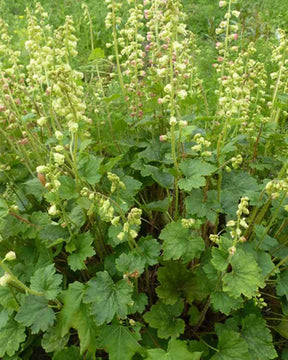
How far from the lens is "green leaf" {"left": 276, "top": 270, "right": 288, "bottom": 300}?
7.12 feet

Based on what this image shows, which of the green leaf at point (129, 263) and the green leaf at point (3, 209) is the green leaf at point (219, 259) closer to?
the green leaf at point (129, 263)

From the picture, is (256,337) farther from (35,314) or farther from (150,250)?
(35,314)

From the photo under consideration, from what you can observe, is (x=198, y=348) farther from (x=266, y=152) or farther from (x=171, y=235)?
(x=266, y=152)

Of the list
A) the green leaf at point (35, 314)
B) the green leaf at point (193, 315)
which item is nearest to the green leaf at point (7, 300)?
the green leaf at point (35, 314)

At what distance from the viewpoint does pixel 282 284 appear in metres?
2.20

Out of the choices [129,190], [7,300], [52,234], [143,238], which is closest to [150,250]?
[143,238]

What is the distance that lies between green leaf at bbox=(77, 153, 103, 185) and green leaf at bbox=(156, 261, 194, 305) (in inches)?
26.6

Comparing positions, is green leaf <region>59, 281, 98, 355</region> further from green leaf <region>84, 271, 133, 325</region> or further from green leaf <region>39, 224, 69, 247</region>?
green leaf <region>39, 224, 69, 247</region>

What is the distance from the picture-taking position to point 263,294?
8.60 ft

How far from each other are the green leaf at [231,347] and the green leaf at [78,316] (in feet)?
2.17

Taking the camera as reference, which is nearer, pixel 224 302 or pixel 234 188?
pixel 224 302

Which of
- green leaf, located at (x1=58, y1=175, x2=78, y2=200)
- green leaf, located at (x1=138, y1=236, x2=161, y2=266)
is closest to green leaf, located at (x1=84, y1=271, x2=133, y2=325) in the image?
green leaf, located at (x1=138, y1=236, x2=161, y2=266)

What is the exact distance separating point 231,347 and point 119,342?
0.60 meters

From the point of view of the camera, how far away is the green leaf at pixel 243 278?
181 cm
